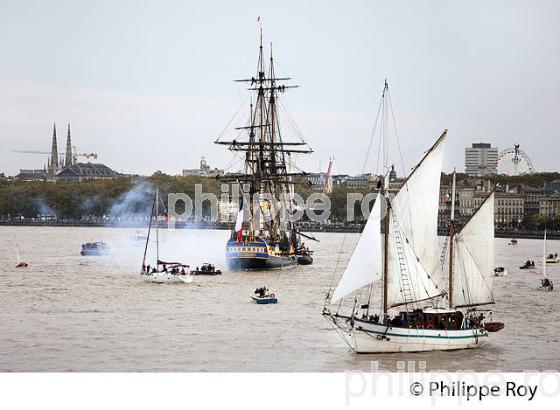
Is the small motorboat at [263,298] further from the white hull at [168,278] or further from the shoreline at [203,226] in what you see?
the shoreline at [203,226]

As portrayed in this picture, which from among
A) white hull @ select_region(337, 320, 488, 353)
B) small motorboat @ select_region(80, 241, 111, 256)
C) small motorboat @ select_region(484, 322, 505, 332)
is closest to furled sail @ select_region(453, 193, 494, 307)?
small motorboat @ select_region(484, 322, 505, 332)

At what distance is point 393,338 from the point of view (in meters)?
11.7

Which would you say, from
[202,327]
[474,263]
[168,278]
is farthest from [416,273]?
[168,278]

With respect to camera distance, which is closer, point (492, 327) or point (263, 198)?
point (492, 327)

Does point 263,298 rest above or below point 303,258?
below

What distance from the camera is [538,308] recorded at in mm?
16750

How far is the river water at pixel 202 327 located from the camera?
36.3ft

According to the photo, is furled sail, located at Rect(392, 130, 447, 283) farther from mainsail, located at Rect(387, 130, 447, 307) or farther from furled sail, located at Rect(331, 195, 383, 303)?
furled sail, located at Rect(331, 195, 383, 303)

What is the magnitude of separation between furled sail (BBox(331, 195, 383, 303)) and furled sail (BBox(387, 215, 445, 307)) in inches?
17.6

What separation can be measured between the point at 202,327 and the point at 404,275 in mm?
2713
